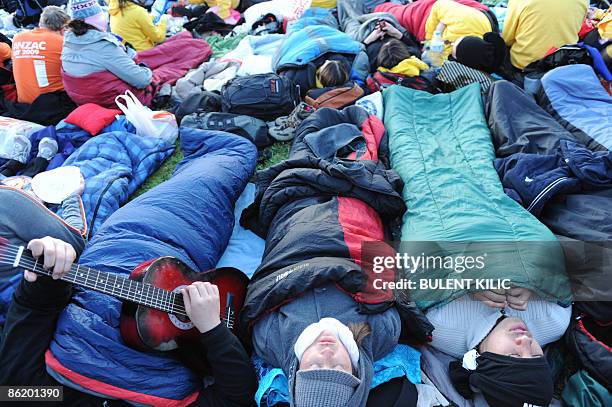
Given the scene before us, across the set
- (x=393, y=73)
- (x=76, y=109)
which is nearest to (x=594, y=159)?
(x=393, y=73)

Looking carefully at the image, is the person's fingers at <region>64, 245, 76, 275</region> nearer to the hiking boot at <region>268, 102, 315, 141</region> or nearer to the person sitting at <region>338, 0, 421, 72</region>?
the hiking boot at <region>268, 102, 315, 141</region>

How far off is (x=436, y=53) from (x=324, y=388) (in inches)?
152

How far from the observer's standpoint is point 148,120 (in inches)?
159

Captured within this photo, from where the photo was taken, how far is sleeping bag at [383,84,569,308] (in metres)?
2.32

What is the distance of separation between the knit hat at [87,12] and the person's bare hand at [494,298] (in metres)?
4.09

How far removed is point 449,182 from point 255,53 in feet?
10.7

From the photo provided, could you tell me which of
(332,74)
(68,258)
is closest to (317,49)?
(332,74)

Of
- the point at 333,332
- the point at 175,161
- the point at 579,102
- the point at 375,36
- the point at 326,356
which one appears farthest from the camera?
the point at 375,36

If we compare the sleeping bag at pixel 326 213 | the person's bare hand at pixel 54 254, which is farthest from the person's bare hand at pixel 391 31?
the person's bare hand at pixel 54 254

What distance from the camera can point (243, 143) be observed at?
3547mm

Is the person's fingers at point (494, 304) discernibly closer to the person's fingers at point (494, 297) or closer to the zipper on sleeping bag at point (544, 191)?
the person's fingers at point (494, 297)

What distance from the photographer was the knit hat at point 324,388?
1.81m

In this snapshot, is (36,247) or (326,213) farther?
(326,213)

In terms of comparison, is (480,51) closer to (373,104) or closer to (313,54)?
(373,104)
